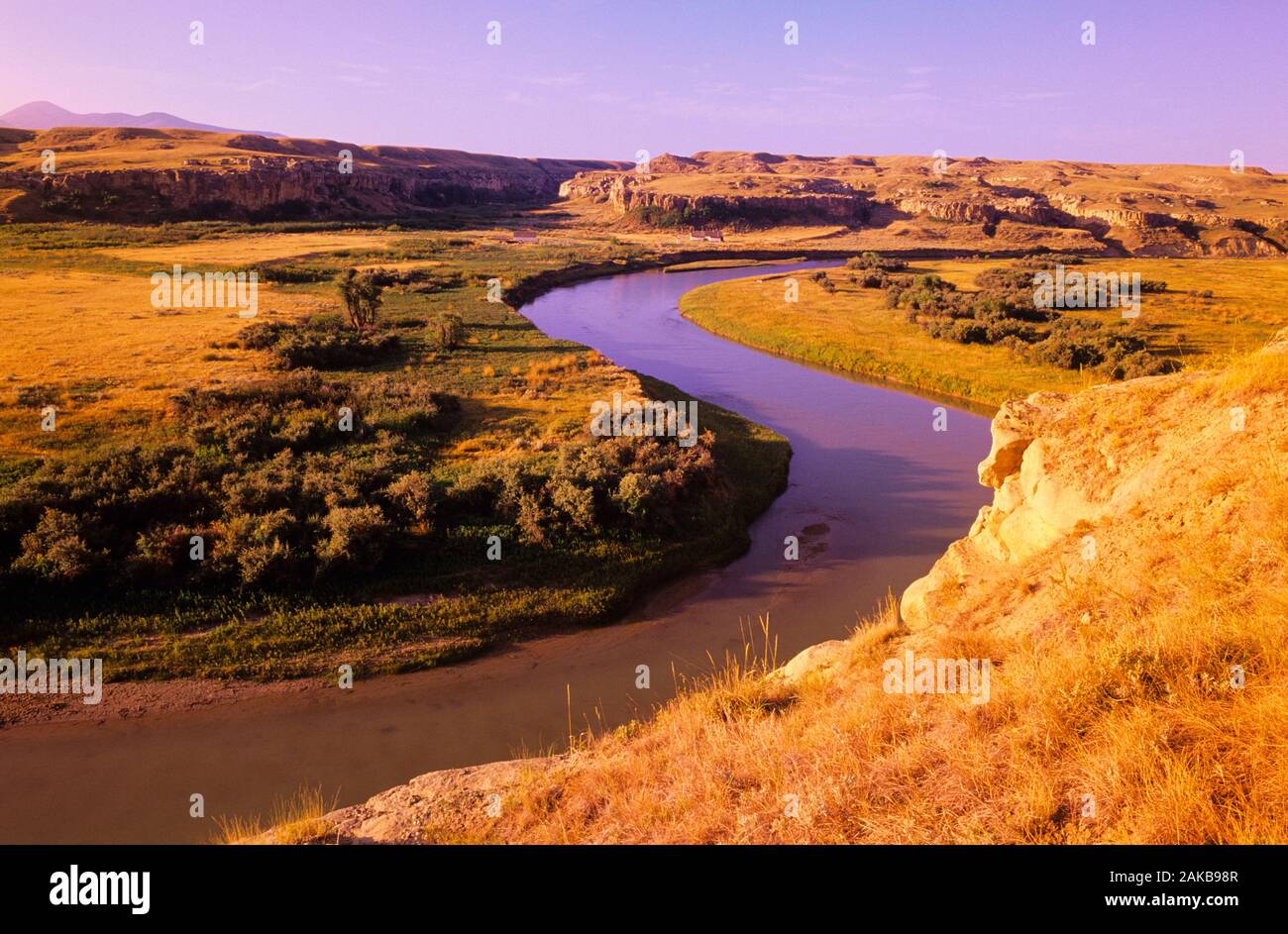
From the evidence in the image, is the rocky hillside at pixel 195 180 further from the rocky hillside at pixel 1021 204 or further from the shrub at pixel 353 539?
the shrub at pixel 353 539

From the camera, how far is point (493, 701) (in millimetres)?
11461

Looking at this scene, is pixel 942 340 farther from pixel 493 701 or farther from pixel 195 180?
pixel 195 180

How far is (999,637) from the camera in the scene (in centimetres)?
711

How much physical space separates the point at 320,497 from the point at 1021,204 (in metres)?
114

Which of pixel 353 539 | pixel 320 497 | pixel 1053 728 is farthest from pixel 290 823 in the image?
pixel 320 497

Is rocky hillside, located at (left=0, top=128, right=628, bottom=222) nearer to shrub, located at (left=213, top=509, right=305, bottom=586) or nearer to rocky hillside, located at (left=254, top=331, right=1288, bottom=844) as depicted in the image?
shrub, located at (left=213, top=509, right=305, bottom=586)

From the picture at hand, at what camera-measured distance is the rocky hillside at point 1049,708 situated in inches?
174

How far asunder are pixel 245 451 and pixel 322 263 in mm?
45015

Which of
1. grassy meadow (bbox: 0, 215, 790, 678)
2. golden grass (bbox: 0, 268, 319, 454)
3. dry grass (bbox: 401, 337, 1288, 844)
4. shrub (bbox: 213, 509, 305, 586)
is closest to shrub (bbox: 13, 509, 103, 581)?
grassy meadow (bbox: 0, 215, 790, 678)

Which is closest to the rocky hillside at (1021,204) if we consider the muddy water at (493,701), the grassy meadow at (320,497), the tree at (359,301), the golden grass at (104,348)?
the tree at (359,301)

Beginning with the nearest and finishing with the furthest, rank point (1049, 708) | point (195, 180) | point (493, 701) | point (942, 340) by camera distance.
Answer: point (1049, 708), point (493, 701), point (942, 340), point (195, 180)

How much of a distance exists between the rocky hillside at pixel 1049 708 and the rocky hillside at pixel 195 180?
89.9 m
